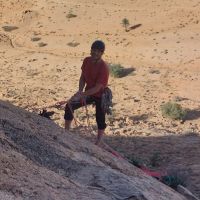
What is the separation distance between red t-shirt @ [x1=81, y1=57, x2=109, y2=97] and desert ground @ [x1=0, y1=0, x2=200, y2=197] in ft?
5.04

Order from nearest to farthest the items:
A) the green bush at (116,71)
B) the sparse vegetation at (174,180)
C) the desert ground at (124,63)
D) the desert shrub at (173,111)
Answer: the sparse vegetation at (174,180)
the desert ground at (124,63)
the desert shrub at (173,111)
the green bush at (116,71)

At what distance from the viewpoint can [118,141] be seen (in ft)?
32.3

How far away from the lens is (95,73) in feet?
23.8

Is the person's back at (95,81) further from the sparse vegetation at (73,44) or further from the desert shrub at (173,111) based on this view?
the sparse vegetation at (73,44)

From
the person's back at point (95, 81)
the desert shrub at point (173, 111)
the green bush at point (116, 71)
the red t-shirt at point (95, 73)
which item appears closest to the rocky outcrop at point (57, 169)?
the person's back at point (95, 81)

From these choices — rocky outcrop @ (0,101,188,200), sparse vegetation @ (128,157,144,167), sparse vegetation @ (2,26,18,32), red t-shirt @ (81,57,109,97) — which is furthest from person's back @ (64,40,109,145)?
sparse vegetation @ (2,26,18,32)

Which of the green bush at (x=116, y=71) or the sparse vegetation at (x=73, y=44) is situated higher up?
the sparse vegetation at (x=73, y=44)

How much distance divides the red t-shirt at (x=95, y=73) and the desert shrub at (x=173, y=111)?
4.71 metres

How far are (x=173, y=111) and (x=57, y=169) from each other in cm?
651

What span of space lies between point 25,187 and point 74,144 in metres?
2.07

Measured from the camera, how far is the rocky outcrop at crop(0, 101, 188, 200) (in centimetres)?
487

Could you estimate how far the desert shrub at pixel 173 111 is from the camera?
11.8 meters

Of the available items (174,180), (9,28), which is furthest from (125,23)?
(174,180)

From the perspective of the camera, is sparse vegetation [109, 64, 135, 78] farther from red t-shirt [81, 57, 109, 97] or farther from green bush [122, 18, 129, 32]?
red t-shirt [81, 57, 109, 97]
